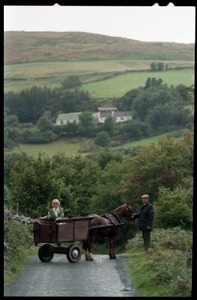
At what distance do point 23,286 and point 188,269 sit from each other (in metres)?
3.02

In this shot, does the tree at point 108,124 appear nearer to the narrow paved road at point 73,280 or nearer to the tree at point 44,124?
the tree at point 44,124

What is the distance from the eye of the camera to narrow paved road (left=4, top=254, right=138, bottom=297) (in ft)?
46.1

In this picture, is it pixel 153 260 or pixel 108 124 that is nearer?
pixel 153 260

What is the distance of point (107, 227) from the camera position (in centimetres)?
1922

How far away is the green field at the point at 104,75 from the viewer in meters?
25.8

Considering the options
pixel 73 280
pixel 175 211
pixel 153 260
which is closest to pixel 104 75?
pixel 175 211

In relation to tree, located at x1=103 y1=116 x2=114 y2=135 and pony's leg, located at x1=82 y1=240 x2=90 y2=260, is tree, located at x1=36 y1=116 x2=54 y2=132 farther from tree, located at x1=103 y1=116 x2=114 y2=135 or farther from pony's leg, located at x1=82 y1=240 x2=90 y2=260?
pony's leg, located at x1=82 y1=240 x2=90 y2=260

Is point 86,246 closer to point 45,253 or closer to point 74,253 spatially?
point 74,253

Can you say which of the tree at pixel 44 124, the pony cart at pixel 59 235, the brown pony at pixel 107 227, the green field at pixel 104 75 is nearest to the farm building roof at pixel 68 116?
the tree at pixel 44 124

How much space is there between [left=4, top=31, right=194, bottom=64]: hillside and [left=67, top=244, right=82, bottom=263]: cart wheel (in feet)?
20.8

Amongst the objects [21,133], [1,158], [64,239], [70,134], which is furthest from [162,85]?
[1,158]

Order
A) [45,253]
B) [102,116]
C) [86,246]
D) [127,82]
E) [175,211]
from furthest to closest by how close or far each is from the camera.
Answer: [127,82] → [102,116] → [175,211] → [86,246] → [45,253]

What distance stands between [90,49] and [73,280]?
13902mm

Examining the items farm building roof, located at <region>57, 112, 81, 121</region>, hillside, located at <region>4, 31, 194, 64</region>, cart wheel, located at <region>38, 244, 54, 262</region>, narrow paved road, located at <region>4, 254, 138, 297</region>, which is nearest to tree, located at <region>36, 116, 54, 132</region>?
farm building roof, located at <region>57, 112, 81, 121</region>
